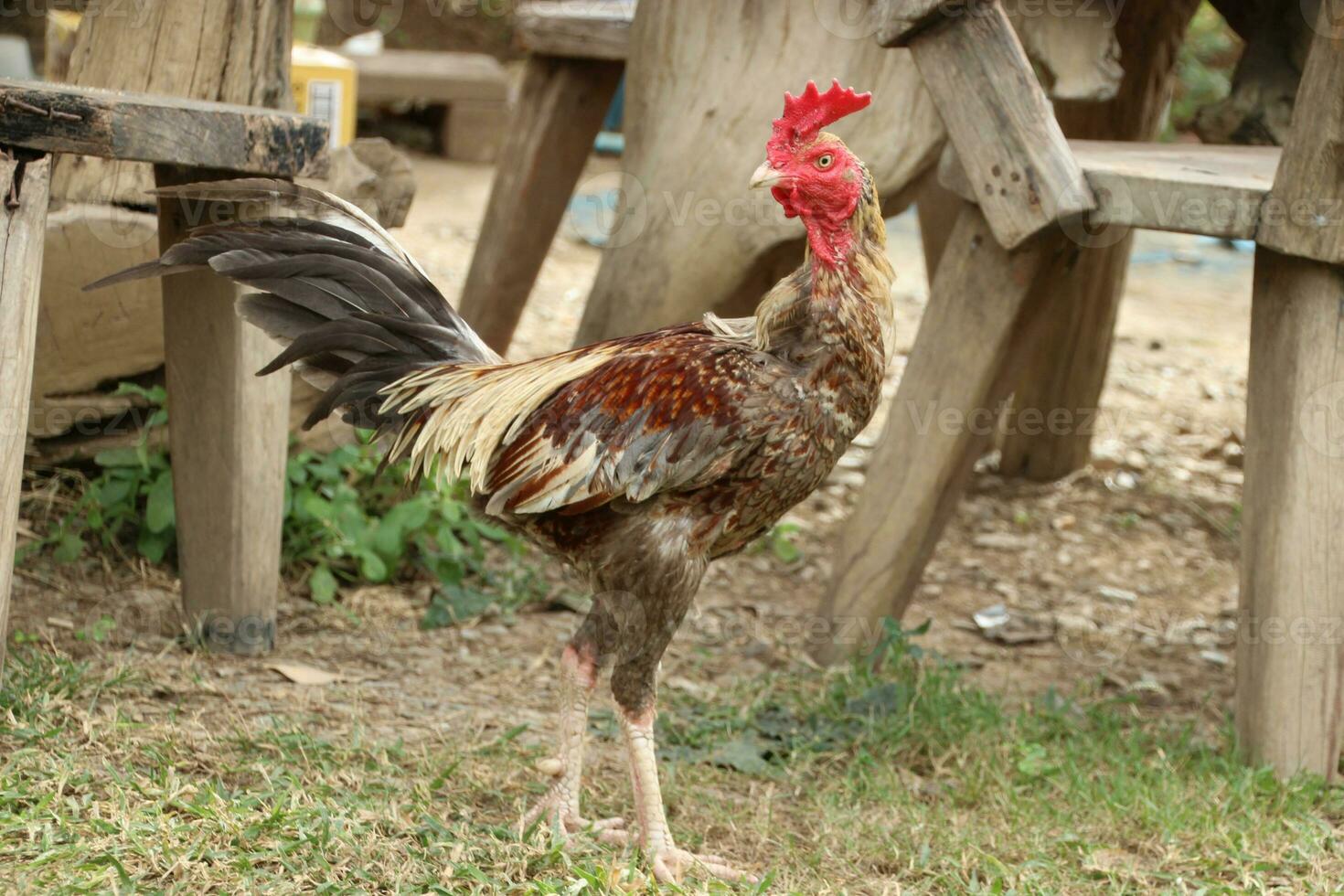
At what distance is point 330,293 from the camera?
302 centimetres

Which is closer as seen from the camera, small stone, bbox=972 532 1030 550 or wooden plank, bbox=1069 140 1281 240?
wooden plank, bbox=1069 140 1281 240

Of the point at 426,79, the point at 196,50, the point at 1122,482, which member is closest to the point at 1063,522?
the point at 1122,482

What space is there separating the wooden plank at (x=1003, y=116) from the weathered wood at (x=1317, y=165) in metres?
0.44

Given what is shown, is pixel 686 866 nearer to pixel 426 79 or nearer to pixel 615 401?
pixel 615 401

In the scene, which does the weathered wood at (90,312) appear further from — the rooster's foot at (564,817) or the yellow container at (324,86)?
the yellow container at (324,86)

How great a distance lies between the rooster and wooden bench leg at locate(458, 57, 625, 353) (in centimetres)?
243

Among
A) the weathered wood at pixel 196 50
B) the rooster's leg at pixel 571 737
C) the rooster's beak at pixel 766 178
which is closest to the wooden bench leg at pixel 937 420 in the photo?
the rooster's beak at pixel 766 178

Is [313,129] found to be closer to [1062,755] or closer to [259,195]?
[259,195]

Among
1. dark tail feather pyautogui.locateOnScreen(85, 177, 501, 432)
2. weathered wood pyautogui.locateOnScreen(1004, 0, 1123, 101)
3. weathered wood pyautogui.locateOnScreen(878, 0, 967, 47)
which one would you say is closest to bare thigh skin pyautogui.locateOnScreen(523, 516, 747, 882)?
dark tail feather pyautogui.locateOnScreen(85, 177, 501, 432)

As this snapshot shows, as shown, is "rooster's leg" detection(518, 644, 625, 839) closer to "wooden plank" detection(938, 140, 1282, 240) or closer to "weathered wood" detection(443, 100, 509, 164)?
"wooden plank" detection(938, 140, 1282, 240)

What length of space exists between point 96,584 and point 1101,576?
12.0 feet

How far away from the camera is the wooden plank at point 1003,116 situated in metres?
3.26

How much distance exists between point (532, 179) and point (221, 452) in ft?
7.42

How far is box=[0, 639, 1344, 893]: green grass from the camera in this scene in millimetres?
2652
